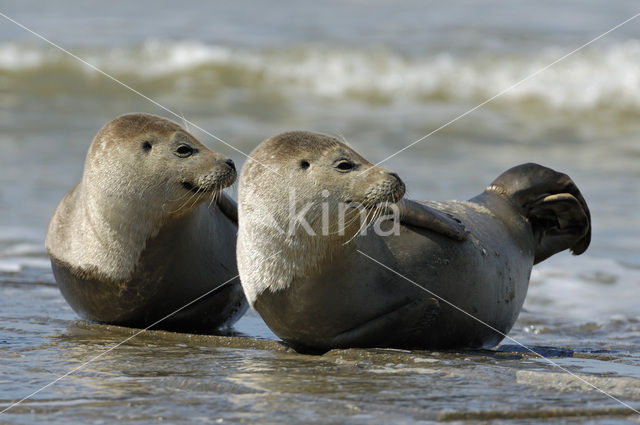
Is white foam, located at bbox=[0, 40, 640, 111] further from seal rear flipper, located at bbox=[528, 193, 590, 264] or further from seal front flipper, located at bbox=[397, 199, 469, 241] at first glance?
seal front flipper, located at bbox=[397, 199, 469, 241]

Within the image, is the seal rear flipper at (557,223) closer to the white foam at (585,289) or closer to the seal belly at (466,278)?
the seal belly at (466,278)

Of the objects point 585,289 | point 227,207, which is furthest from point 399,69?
point 227,207

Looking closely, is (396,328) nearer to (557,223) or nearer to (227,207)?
(227,207)

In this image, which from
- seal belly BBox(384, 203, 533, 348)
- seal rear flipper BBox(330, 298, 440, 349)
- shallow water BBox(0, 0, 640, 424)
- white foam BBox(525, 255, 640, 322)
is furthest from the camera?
white foam BBox(525, 255, 640, 322)

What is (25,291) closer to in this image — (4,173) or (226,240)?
(226,240)

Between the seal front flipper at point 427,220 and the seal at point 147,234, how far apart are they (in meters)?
0.91

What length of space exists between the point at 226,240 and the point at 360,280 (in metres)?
1.29

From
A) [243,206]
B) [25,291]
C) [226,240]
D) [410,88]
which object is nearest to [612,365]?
[243,206]

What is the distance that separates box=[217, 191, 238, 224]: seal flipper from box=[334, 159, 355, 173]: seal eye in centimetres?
142

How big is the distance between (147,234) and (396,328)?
4.64 feet

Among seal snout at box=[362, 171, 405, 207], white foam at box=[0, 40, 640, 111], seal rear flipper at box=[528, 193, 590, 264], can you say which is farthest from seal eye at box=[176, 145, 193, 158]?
white foam at box=[0, 40, 640, 111]

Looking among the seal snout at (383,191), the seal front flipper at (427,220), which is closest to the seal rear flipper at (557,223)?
the seal front flipper at (427,220)

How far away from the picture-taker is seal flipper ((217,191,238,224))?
6355mm

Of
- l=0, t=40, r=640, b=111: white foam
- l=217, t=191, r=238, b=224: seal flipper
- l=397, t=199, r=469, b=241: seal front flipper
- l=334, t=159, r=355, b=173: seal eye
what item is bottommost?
l=397, t=199, r=469, b=241: seal front flipper
